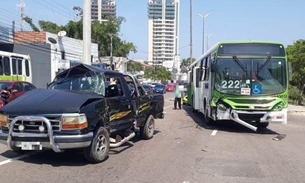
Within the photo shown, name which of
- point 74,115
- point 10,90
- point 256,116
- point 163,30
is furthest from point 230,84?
point 163,30

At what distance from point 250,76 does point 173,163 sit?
260 inches

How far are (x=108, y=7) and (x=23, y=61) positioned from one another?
2356 inches

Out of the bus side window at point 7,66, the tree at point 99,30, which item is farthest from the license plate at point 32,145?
the tree at point 99,30

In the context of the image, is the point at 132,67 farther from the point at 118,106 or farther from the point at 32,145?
the point at 32,145

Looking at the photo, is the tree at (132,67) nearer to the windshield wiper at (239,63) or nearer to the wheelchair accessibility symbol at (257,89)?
the windshield wiper at (239,63)

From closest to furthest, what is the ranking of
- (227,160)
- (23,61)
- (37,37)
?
(227,160)
(23,61)
(37,37)

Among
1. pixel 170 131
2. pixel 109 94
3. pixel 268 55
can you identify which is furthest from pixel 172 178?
pixel 268 55

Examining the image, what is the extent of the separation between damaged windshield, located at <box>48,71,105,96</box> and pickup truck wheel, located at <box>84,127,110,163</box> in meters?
1.09

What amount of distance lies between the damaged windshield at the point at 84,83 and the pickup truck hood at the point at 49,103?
612 millimetres

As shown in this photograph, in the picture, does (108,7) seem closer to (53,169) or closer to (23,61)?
(23,61)

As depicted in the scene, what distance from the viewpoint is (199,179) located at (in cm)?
692

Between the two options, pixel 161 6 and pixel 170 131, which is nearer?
pixel 170 131

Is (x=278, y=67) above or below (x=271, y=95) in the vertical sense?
above

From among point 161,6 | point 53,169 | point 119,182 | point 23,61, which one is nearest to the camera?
point 119,182
